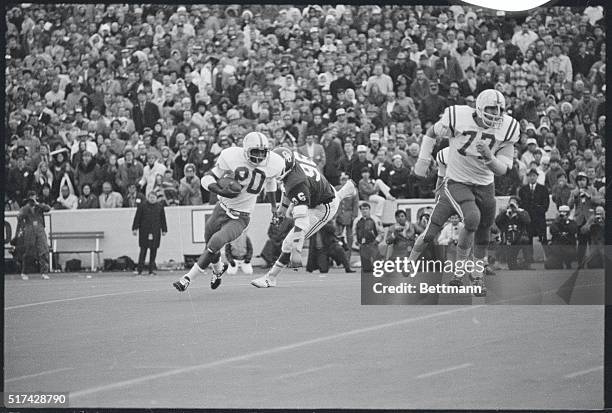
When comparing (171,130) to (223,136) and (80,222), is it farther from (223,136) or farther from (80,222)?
(80,222)

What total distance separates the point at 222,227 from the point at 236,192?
0.36 metres

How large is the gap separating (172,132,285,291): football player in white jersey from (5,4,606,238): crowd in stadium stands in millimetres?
523

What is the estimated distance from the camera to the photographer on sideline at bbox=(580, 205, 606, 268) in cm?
689

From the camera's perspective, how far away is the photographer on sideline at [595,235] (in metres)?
6.89

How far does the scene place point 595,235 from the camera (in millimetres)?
7406

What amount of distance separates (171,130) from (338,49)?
1.85m

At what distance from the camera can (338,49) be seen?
32.4 ft

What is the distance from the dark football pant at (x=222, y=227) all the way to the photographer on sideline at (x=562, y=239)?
8.01ft

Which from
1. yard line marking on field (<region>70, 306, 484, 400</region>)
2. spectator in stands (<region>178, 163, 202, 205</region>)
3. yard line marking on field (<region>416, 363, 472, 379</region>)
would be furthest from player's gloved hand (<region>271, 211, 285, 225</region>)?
yard line marking on field (<region>416, 363, 472, 379</region>)

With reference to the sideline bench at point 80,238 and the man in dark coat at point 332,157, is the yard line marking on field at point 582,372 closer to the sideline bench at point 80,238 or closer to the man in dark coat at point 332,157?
the man in dark coat at point 332,157

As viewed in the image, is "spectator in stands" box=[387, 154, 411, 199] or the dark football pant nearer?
the dark football pant

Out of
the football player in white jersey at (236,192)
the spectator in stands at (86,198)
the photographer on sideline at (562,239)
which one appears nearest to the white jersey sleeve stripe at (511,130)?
the photographer on sideline at (562,239)

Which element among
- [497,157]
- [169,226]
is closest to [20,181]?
[169,226]

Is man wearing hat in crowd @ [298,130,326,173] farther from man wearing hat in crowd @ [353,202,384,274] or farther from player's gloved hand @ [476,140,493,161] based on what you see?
player's gloved hand @ [476,140,493,161]
